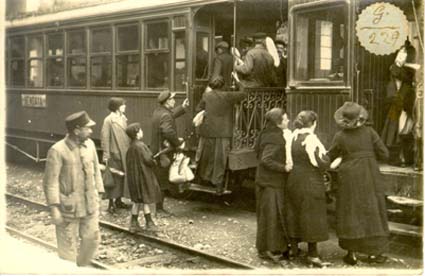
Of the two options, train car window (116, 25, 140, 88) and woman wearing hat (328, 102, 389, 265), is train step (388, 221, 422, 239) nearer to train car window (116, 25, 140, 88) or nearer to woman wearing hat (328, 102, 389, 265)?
woman wearing hat (328, 102, 389, 265)

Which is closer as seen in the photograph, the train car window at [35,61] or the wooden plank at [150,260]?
the wooden plank at [150,260]

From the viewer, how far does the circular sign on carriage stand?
5359 mm

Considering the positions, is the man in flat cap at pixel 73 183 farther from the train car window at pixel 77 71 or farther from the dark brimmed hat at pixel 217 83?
the train car window at pixel 77 71

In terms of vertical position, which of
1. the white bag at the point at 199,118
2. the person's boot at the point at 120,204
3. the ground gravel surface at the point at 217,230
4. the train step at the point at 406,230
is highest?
the white bag at the point at 199,118

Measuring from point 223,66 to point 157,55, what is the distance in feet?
4.15

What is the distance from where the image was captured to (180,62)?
8094mm

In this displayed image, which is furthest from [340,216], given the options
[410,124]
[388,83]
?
[388,83]

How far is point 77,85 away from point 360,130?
6.28 metres

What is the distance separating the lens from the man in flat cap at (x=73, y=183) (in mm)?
4598

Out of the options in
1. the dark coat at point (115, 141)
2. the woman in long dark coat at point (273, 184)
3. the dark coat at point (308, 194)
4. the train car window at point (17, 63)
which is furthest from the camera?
the train car window at point (17, 63)

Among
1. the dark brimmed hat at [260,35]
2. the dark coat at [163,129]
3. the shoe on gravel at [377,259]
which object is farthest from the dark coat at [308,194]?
the dark brimmed hat at [260,35]

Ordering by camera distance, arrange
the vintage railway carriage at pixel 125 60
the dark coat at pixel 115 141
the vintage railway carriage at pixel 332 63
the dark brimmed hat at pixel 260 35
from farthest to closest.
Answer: the vintage railway carriage at pixel 125 60
the dark brimmed hat at pixel 260 35
the dark coat at pixel 115 141
the vintage railway carriage at pixel 332 63

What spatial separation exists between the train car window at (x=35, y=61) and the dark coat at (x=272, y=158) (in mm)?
6883

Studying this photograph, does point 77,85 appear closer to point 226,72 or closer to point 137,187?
point 226,72
